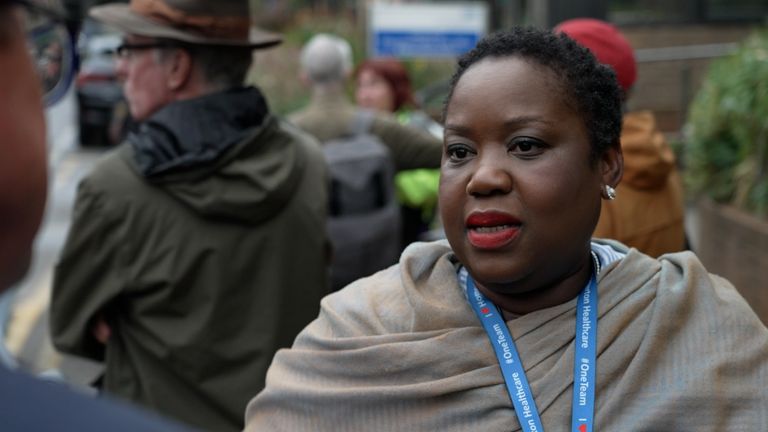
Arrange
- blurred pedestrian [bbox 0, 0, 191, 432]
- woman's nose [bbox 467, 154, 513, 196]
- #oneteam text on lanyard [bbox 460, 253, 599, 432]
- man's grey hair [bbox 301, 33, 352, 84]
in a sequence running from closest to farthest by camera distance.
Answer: blurred pedestrian [bbox 0, 0, 191, 432] < #oneteam text on lanyard [bbox 460, 253, 599, 432] < woman's nose [bbox 467, 154, 513, 196] < man's grey hair [bbox 301, 33, 352, 84]

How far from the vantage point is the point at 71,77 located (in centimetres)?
276

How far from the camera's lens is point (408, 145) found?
6273 mm

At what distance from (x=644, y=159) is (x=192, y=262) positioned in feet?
5.08

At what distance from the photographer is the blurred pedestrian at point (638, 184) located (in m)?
4.23

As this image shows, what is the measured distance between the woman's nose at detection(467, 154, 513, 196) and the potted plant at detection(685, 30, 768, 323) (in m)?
5.18

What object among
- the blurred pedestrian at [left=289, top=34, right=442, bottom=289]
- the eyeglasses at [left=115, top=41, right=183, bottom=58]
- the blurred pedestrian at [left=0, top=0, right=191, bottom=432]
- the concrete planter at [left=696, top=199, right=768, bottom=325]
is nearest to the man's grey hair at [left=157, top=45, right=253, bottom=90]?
the eyeglasses at [left=115, top=41, right=183, bottom=58]

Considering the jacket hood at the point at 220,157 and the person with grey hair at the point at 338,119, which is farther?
the person with grey hair at the point at 338,119

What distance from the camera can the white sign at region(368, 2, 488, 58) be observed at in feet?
37.6

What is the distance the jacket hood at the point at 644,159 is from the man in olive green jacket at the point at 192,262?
1101 mm

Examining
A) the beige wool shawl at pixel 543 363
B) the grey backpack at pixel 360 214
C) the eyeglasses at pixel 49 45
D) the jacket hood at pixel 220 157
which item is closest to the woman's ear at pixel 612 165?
the beige wool shawl at pixel 543 363

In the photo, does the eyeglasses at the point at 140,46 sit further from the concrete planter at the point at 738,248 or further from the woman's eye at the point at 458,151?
the concrete planter at the point at 738,248

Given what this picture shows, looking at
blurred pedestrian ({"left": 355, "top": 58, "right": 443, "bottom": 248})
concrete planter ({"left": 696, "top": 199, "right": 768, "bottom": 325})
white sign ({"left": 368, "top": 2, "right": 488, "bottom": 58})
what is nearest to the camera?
blurred pedestrian ({"left": 355, "top": 58, "right": 443, "bottom": 248})

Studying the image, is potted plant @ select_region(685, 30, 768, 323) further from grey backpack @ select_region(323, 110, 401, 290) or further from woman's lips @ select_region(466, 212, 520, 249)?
woman's lips @ select_region(466, 212, 520, 249)

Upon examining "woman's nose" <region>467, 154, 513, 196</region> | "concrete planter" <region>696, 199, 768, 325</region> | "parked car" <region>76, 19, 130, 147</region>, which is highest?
"woman's nose" <region>467, 154, 513, 196</region>
